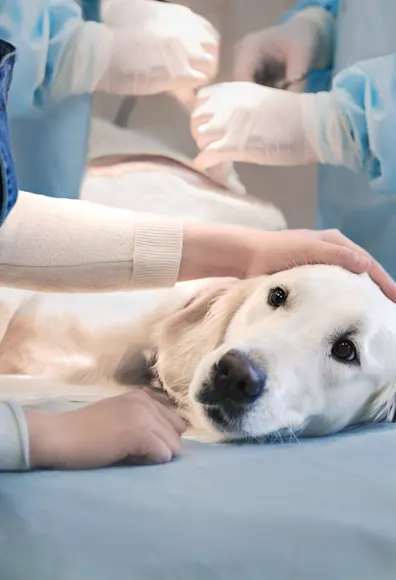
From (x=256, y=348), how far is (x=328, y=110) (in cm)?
64

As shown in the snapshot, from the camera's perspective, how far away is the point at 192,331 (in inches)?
45.3

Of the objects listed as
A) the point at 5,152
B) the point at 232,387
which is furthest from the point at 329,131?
the point at 5,152

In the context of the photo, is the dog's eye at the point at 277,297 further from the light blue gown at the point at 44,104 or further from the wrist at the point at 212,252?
the light blue gown at the point at 44,104

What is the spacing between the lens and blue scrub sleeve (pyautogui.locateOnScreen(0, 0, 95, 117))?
1.20 metres

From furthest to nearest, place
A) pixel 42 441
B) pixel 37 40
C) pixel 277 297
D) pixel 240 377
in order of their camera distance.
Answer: pixel 37 40 < pixel 277 297 < pixel 240 377 < pixel 42 441

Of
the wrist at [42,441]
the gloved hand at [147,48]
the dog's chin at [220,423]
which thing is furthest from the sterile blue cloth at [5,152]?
the gloved hand at [147,48]

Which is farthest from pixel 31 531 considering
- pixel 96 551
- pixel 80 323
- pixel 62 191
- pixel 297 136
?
pixel 297 136

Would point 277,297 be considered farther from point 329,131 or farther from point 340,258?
point 329,131

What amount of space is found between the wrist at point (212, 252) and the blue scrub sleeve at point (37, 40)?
389 millimetres

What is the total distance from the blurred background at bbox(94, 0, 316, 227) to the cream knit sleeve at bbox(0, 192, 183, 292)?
33 cm

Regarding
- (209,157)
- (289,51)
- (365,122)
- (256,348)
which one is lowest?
(256,348)

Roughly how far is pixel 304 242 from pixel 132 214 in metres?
0.27

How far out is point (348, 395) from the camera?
944mm

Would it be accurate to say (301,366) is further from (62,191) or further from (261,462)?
(62,191)
